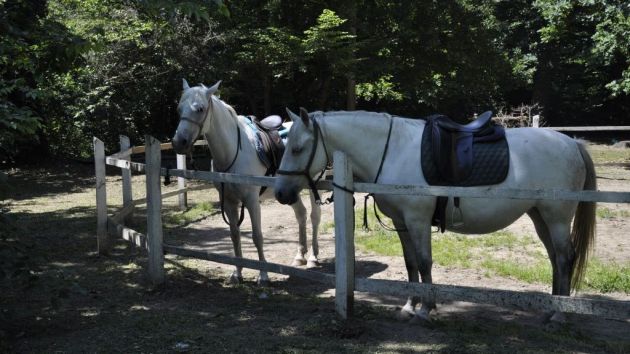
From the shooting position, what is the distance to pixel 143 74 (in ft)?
58.4

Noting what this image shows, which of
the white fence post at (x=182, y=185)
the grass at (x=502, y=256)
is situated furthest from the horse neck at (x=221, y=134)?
the white fence post at (x=182, y=185)

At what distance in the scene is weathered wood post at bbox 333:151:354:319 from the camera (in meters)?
4.14

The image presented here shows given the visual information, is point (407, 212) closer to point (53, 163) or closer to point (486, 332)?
point (486, 332)

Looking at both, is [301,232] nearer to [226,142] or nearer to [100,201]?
[226,142]

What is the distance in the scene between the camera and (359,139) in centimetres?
454

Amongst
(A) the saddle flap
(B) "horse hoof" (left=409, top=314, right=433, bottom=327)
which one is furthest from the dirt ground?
(A) the saddle flap

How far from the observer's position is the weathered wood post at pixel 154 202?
5.55m

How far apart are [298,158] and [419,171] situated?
0.94m

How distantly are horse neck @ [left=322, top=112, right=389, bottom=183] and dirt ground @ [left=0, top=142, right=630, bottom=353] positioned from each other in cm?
124

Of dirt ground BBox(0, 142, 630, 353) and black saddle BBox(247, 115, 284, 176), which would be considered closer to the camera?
dirt ground BBox(0, 142, 630, 353)

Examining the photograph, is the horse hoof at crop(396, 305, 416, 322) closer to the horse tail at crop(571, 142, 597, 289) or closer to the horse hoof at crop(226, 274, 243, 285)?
the horse tail at crop(571, 142, 597, 289)

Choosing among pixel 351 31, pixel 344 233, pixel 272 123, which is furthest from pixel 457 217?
pixel 351 31

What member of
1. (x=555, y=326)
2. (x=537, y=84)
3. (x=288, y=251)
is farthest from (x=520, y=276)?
(x=537, y=84)

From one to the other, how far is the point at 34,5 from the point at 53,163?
15.2 m
